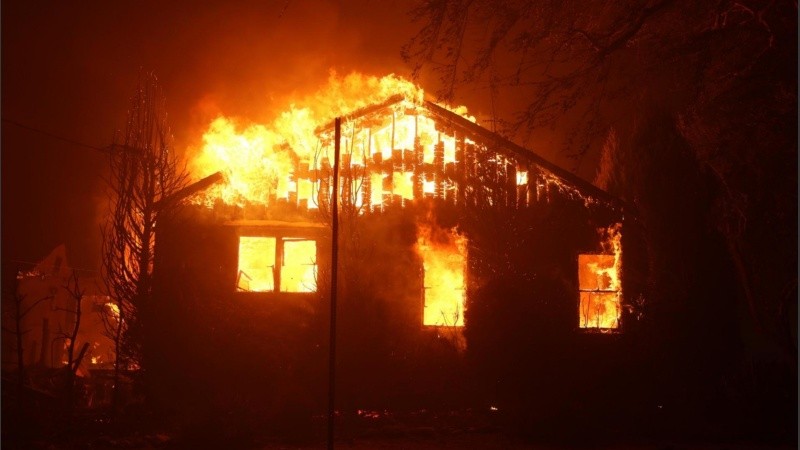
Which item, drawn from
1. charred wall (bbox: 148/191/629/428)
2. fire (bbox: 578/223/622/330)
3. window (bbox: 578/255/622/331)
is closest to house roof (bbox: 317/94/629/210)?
charred wall (bbox: 148/191/629/428)

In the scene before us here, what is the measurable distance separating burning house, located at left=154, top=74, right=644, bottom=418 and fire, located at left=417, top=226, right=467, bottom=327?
0.03m

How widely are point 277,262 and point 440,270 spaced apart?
3991 mm

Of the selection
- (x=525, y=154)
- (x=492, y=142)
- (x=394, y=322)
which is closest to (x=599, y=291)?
(x=525, y=154)

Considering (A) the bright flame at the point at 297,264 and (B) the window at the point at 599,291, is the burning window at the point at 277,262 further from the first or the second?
(B) the window at the point at 599,291

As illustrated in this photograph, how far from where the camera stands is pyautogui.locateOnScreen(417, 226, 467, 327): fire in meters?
15.5

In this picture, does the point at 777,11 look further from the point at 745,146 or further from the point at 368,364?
the point at 368,364

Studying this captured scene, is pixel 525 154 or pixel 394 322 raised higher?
pixel 525 154

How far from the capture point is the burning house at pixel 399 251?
45.2ft

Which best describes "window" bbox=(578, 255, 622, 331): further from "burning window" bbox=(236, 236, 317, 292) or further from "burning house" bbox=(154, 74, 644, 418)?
"burning window" bbox=(236, 236, 317, 292)

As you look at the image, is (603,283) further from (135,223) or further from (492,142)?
(135,223)

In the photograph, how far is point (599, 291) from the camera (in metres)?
15.6

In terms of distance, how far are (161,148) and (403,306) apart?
22.0 ft

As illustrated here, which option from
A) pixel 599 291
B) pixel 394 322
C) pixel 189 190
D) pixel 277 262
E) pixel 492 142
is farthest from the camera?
pixel 492 142

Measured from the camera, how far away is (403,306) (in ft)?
49.7
